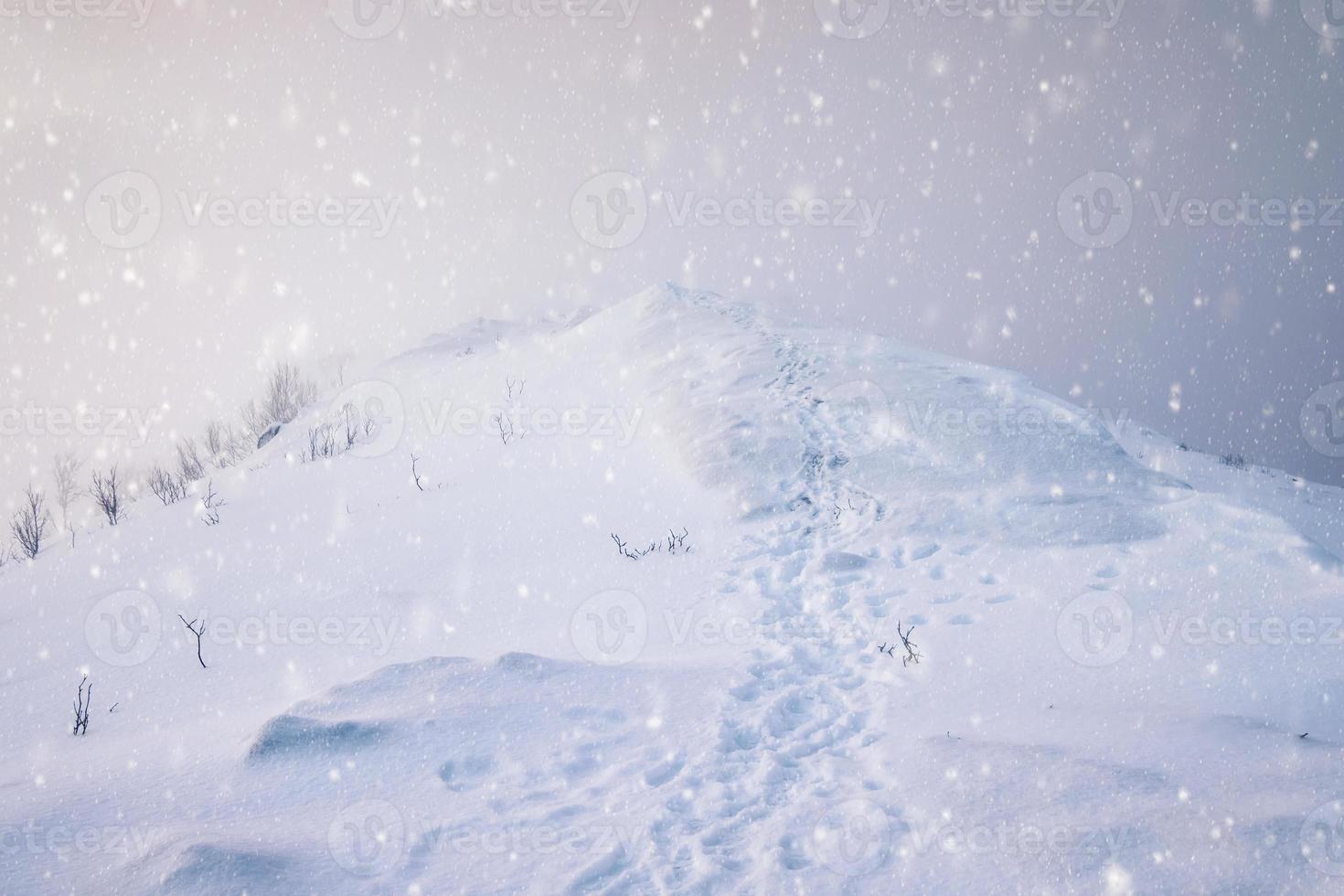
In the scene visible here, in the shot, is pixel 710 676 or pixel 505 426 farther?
pixel 505 426

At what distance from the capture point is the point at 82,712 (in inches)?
169

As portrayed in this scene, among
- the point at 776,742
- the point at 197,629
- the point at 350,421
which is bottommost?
the point at 197,629

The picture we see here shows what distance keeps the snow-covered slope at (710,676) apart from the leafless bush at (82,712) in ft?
0.30

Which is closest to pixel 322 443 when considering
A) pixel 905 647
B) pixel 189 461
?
pixel 189 461

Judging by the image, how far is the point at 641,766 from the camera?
3318mm

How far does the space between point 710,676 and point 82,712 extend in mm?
4361

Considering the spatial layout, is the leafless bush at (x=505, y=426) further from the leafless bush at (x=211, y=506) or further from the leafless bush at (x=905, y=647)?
the leafless bush at (x=905, y=647)

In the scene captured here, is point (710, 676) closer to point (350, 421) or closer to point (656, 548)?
point (656, 548)

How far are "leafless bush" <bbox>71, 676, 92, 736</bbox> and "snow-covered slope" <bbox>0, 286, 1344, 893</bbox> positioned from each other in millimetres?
92

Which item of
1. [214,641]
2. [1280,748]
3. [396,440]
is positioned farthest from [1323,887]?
[396,440]

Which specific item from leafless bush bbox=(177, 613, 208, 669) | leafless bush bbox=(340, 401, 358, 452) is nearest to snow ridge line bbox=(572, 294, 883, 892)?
leafless bush bbox=(177, 613, 208, 669)

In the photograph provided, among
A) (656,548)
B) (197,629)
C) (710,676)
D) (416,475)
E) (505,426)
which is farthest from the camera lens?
(505,426)

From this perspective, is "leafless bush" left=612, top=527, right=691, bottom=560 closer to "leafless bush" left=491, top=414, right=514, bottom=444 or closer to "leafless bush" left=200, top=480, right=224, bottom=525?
"leafless bush" left=491, top=414, right=514, bottom=444

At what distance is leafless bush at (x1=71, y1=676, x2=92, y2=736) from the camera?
4.01 metres
